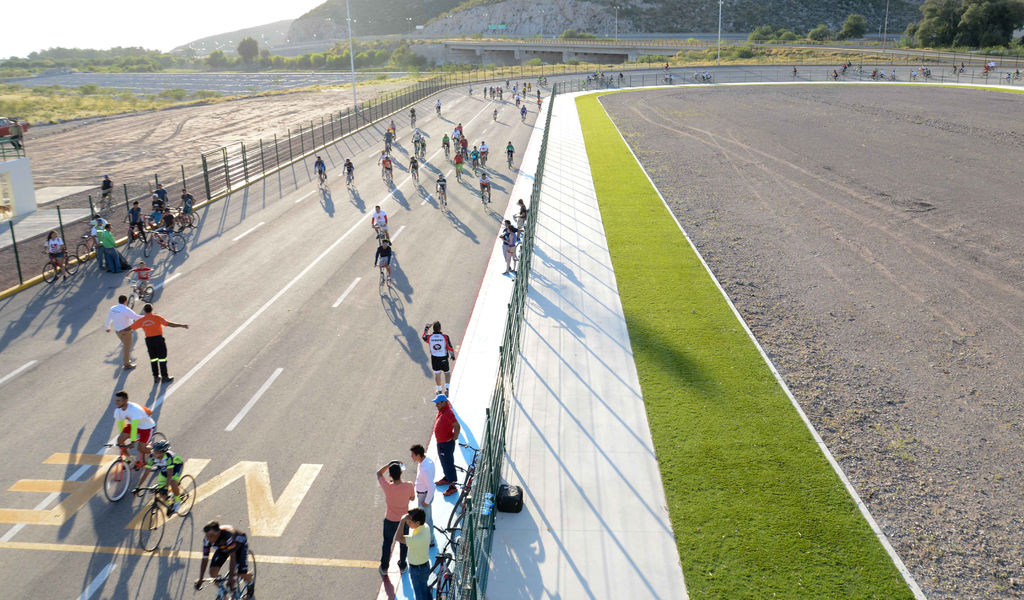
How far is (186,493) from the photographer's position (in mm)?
10523

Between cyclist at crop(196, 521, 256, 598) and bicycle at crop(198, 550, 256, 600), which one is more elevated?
cyclist at crop(196, 521, 256, 598)

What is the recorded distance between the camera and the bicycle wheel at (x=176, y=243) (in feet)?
77.2

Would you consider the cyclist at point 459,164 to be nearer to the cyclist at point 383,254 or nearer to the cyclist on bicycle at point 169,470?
the cyclist at point 383,254

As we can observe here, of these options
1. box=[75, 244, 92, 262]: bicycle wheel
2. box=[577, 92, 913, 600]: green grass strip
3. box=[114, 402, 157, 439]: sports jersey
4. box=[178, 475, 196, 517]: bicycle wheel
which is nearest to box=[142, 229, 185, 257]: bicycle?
box=[75, 244, 92, 262]: bicycle wheel

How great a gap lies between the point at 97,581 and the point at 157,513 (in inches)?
52.3

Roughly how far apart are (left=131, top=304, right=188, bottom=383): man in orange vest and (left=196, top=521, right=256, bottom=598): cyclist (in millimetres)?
6777

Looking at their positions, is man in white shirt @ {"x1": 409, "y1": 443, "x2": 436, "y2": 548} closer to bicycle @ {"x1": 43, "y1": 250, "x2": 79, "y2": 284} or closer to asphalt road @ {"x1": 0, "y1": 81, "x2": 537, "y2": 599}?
asphalt road @ {"x1": 0, "y1": 81, "x2": 537, "y2": 599}

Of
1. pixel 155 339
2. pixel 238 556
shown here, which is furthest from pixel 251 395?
pixel 238 556

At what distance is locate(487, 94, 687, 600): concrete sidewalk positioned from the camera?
8945 mm

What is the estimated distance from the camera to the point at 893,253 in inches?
874

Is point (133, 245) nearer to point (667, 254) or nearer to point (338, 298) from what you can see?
point (338, 298)

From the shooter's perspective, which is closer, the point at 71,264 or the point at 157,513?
the point at 157,513

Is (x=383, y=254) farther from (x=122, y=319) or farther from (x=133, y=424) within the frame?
(x=133, y=424)

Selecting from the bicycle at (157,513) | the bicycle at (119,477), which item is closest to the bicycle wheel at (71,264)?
the bicycle at (119,477)
